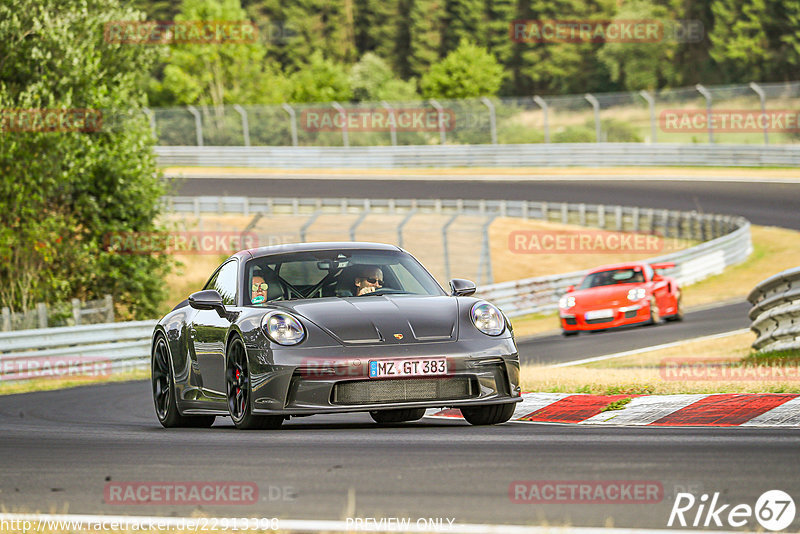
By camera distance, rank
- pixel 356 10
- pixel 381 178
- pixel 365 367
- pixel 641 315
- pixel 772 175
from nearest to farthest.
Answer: pixel 365 367 → pixel 641 315 → pixel 772 175 → pixel 381 178 → pixel 356 10

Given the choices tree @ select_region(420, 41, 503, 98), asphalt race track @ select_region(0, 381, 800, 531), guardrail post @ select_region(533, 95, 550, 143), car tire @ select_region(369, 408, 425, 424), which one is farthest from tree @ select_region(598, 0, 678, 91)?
asphalt race track @ select_region(0, 381, 800, 531)

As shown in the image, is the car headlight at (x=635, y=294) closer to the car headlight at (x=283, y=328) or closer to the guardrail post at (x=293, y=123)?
the car headlight at (x=283, y=328)

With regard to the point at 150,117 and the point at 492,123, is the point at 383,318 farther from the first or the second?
the point at 492,123

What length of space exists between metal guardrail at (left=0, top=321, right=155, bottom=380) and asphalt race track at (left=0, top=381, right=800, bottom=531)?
10385 mm

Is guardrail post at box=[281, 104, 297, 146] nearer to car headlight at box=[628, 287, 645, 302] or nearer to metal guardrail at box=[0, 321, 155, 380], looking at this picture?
car headlight at box=[628, 287, 645, 302]

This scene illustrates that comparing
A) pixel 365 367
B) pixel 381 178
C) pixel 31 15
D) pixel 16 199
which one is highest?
pixel 31 15

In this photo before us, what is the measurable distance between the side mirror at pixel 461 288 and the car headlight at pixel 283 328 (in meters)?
1.35

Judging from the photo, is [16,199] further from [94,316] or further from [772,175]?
[772,175]

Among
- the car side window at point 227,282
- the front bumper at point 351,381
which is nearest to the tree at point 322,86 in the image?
the car side window at point 227,282

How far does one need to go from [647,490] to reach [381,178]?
149 ft

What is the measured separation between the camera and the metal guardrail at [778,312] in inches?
526

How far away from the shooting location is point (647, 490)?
5.29 meters

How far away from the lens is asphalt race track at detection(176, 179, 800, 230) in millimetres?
37531

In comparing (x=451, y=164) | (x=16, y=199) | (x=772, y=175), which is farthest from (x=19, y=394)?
(x=451, y=164)
